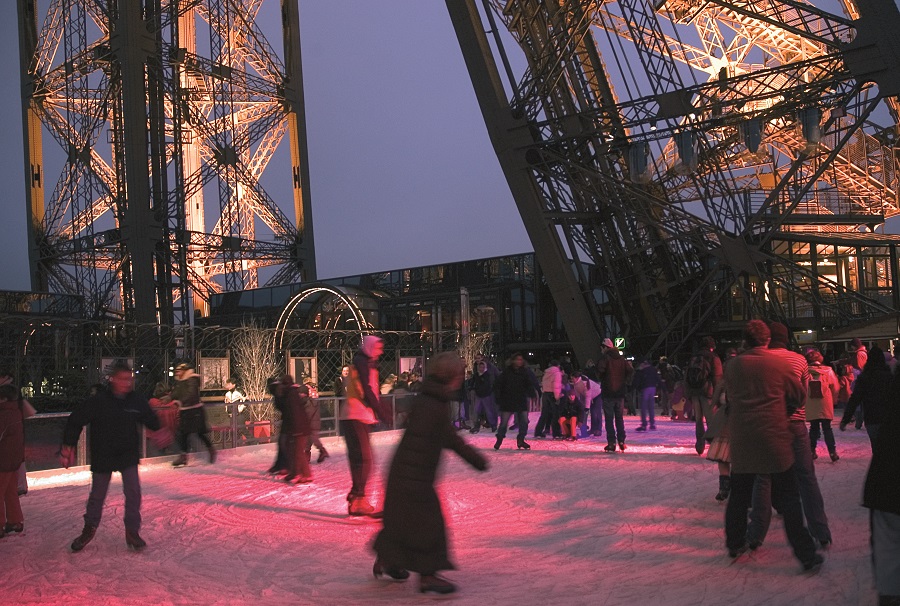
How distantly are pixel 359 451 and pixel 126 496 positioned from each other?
7.35ft

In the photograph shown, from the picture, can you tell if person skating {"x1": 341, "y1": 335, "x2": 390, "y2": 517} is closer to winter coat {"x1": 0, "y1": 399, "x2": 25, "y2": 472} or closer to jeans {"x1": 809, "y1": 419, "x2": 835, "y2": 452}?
winter coat {"x1": 0, "y1": 399, "x2": 25, "y2": 472}

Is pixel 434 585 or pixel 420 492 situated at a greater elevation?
pixel 420 492

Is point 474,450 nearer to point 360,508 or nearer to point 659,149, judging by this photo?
point 360,508

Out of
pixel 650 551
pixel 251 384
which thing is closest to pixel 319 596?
pixel 650 551

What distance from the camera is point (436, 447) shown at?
5855 millimetres

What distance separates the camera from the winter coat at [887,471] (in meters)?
3.73

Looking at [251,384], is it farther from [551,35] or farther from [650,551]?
[650,551]

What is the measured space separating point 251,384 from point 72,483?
10622mm

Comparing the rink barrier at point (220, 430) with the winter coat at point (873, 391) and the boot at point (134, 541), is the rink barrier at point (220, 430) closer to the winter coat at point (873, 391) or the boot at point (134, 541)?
the boot at point (134, 541)

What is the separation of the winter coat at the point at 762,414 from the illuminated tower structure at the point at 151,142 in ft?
94.4

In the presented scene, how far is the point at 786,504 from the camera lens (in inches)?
242

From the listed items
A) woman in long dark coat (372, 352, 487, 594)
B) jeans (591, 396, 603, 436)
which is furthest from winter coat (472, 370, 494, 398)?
woman in long dark coat (372, 352, 487, 594)

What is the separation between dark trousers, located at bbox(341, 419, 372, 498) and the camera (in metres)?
9.09

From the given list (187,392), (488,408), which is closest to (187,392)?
(187,392)
